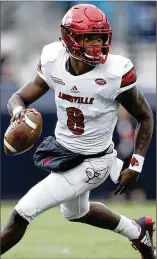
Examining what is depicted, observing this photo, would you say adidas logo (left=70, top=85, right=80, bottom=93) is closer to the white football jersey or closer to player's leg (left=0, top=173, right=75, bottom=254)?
the white football jersey

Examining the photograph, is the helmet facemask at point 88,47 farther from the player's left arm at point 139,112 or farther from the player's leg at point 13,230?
the player's leg at point 13,230

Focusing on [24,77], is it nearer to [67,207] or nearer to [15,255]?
[15,255]

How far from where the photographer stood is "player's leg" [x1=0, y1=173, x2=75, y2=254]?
17.7 ft

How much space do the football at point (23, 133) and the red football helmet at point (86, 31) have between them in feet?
1.48

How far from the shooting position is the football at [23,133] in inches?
207

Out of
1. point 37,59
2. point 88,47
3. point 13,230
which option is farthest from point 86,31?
point 37,59

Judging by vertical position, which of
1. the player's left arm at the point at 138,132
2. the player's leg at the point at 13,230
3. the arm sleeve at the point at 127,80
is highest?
the arm sleeve at the point at 127,80

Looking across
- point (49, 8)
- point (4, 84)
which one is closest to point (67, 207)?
point (4, 84)

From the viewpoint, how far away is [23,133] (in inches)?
207

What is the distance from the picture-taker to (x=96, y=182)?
5.54m

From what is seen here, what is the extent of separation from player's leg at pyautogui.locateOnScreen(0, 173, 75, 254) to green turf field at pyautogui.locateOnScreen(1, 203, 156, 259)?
1.28 meters

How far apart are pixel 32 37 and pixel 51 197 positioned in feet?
20.5

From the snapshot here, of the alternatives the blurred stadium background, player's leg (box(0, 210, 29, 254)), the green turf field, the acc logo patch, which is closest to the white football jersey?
the acc logo patch

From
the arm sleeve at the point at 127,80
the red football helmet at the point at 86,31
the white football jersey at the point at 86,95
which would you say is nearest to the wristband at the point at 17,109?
the white football jersey at the point at 86,95
